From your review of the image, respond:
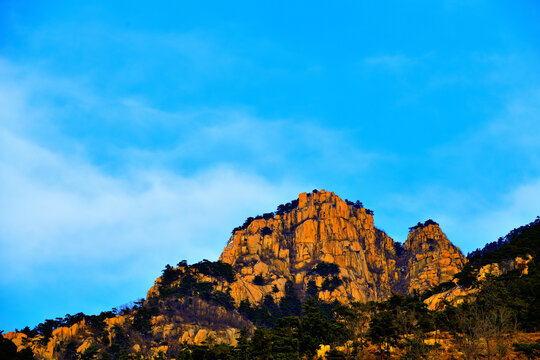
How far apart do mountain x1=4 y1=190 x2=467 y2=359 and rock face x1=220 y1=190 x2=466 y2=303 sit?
1.19 ft

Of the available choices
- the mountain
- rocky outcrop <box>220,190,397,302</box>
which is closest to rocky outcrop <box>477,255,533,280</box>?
the mountain

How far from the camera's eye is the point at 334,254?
532 ft

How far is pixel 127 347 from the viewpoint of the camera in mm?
103688

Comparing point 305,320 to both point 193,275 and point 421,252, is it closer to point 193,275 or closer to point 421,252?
point 193,275

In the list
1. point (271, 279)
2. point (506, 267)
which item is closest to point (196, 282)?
point (271, 279)

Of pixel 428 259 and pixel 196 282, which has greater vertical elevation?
pixel 428 259

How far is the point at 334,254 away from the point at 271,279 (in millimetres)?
Result: 25702

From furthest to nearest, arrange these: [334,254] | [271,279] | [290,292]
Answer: [334,254] → [271,279] → [290,292]

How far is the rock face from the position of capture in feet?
484

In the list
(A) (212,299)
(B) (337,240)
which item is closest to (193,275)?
(A) (212,299)

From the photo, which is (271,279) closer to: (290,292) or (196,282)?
(290,292)

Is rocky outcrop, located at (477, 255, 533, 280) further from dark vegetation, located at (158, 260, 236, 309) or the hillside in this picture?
dark vegetation, located at (158, 260, 236, 309)

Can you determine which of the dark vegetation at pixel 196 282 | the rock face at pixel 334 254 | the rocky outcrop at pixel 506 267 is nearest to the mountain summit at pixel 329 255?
the rock face at pixel 334 254

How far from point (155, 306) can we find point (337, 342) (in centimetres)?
7957
